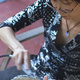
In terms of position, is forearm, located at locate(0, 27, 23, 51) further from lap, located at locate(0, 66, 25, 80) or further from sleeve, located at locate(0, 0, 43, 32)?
lap, located at locate(0, 66, 25, 80)

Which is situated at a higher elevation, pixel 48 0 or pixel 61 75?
pixel 48 0

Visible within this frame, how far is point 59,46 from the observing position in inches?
30.0

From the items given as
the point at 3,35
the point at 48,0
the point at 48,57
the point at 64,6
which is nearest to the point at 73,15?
the point at 64,6

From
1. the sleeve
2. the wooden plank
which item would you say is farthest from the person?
the wooden plank

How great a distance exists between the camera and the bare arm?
0.69 metres

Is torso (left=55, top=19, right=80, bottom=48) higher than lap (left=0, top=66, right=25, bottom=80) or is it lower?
higher

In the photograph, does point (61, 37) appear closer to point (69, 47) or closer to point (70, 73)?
point (69, 47)

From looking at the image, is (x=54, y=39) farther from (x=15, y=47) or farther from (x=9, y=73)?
(x=9, y=73)

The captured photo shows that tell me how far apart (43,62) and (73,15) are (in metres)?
0.34

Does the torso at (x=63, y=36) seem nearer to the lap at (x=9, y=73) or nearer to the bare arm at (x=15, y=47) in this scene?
the bare arm at (x=15, y=47)

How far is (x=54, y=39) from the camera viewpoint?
742 mm

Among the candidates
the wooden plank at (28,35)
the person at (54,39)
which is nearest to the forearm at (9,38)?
the person at (54,39)

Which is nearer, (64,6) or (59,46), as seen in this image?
(64,6)

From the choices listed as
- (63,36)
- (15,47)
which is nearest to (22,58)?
(15,47)
